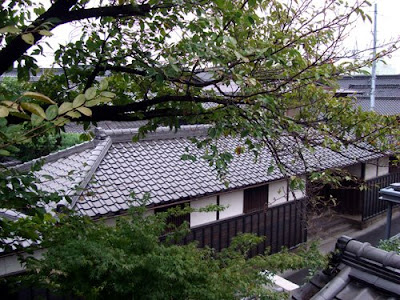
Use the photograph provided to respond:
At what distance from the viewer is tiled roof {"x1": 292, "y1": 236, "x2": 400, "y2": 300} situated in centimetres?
331

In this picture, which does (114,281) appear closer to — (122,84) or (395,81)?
(122,84)

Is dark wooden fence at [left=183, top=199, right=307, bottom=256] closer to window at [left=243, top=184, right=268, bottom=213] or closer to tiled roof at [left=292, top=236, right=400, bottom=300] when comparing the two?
window at [left=243, top=184, right=268, bottom=213]

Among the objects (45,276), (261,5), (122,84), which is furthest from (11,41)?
(261,5)

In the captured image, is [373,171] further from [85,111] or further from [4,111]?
[4,111]

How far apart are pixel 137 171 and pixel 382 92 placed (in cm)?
2572

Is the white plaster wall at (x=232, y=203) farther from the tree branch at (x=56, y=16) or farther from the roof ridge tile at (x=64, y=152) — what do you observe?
the tree branch at (x=56, y=16)

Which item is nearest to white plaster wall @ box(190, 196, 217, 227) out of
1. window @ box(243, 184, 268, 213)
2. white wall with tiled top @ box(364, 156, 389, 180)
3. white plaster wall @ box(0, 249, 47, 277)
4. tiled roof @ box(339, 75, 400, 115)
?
window @ box(243, 184, 268, 213)

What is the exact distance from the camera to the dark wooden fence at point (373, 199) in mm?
15484

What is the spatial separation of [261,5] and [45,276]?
3911 millimetres

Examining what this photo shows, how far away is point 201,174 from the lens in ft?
33.1

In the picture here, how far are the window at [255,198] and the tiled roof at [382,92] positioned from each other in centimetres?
1462

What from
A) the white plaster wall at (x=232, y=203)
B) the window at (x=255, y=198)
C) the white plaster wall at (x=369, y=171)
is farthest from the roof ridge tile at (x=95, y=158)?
the white plaster wall at (x=369, y=171)

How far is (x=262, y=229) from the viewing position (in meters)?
11.5

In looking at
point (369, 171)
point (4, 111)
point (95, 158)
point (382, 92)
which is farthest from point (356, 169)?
point (4, 111)
